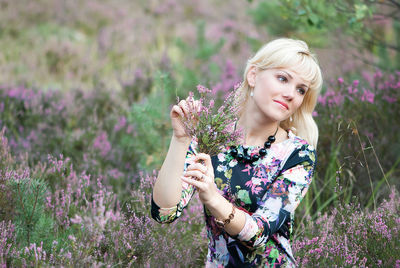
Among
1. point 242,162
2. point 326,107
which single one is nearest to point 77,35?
point 326,107

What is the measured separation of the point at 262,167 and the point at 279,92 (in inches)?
14.0

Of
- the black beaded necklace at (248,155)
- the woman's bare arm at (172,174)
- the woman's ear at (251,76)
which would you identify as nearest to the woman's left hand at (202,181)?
the woman's bare arm at (172,174)

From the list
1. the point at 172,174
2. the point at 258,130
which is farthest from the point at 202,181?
the point at 258,130

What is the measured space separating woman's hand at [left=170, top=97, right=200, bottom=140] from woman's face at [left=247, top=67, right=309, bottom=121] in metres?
0.42

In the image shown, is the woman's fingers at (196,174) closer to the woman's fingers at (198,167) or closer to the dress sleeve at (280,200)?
the woman's fingers at (198,167)

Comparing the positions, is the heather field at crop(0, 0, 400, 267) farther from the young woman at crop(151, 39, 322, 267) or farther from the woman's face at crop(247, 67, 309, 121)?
the woman's face at crop(247, 67, 309, 121)

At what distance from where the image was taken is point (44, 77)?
256 inches

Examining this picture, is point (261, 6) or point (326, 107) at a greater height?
point (326, 107)

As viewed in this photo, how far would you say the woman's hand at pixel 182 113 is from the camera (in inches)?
65.5

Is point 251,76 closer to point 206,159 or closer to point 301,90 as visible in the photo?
point 301,90

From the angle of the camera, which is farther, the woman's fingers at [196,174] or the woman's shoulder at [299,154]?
Answer: the woman's shoulder at [299,154]

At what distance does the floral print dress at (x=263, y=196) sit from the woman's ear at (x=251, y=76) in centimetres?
33

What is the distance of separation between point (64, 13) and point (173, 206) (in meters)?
8.89

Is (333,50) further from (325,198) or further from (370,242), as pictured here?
(370,242)
